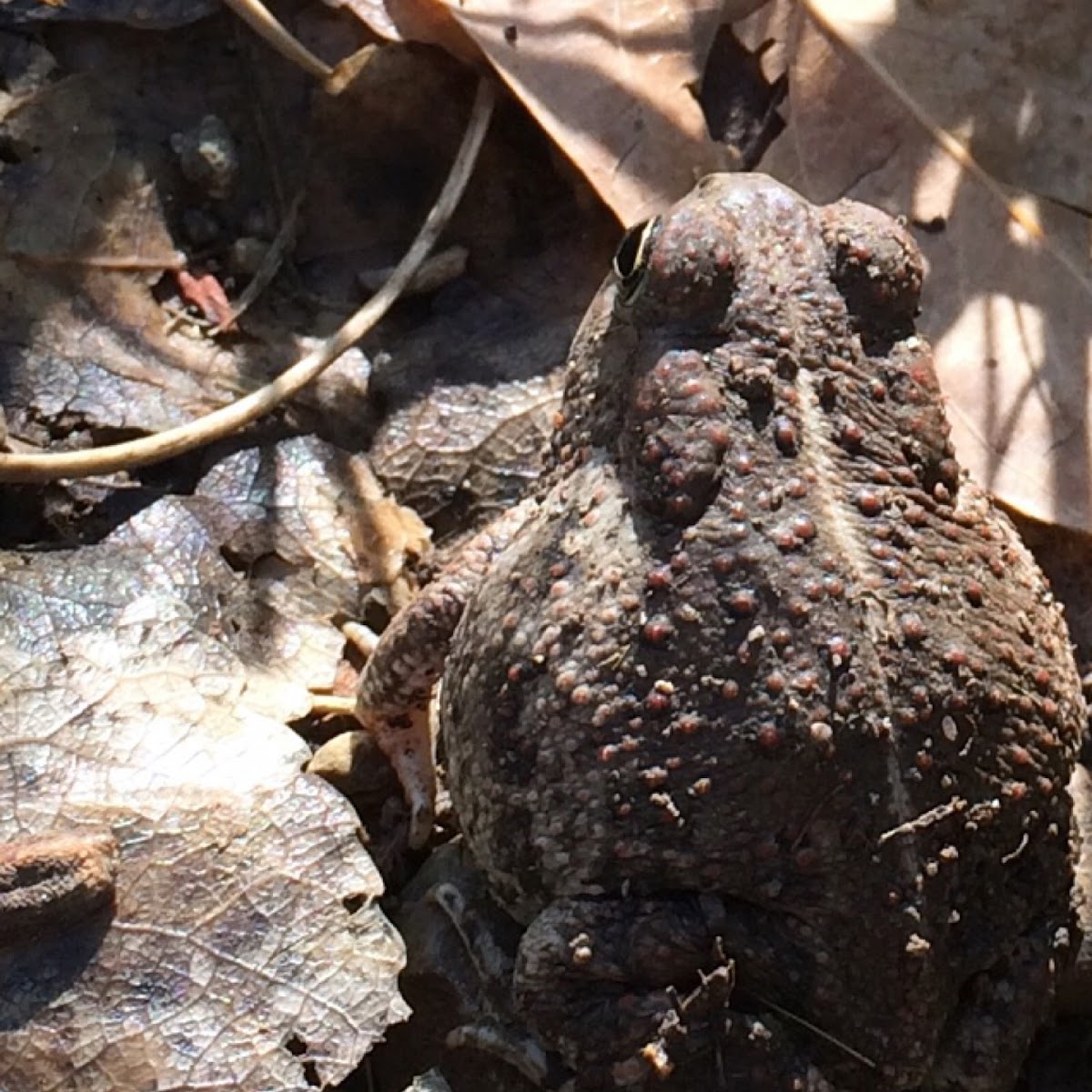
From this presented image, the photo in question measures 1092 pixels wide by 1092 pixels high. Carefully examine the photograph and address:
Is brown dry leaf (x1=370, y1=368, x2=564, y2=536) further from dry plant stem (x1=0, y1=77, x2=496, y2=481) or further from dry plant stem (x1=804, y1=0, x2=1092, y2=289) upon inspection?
dry plant stem (x1=804, y1=0, x2=1092, y2=289)

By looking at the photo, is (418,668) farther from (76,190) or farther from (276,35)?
(276,35)

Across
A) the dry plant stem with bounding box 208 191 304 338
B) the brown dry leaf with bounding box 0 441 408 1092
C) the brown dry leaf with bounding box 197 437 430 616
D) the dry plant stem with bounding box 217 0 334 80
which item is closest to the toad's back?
the brown dry leaf with bounding box 0 441 408 1092

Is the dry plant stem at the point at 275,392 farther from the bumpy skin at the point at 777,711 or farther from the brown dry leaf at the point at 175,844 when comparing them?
the bumpy skin at the point at 777,711

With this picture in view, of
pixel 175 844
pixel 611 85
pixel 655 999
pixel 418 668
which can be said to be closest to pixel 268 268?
pixel 611 85

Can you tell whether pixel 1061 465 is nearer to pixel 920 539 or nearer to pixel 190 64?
pixel 920 539

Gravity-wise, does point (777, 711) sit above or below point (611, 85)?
below

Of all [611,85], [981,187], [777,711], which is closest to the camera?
[777,711]

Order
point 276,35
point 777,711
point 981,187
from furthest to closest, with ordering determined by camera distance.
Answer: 1. point 276,35
2. point 981,187
3. point 777,711

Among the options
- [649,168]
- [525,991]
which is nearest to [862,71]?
[649,168]

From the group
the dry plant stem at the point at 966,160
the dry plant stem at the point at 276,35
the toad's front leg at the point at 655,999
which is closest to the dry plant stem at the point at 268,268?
the dry plant stem at the point at 276,35
